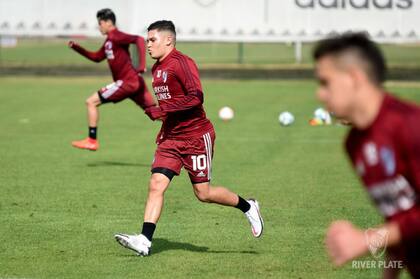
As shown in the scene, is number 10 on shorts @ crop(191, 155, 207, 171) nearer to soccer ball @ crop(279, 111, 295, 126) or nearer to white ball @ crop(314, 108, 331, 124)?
soccer ball @ crop(279, 111, 295, 126)

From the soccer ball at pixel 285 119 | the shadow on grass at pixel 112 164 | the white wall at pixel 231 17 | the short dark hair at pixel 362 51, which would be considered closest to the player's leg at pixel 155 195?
the short dark hair at pixel 362 51

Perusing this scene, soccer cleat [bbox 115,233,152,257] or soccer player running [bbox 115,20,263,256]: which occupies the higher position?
soccer player running [bbox 115,20,263,256]

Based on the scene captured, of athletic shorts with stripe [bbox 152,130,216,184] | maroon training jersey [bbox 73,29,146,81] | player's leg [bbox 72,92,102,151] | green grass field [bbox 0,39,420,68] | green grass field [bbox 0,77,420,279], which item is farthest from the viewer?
green grass field [bbox 0,39,420,68]

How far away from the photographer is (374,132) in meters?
4.44

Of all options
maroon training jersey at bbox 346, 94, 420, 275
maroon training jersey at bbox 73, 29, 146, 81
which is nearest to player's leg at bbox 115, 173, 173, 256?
maroon training jersey at bbox 346, 94, 420, 275

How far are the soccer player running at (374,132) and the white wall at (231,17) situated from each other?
33.5 meters

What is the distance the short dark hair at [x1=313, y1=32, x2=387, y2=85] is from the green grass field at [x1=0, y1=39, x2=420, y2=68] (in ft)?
109

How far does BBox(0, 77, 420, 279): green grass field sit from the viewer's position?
8844 millimetres

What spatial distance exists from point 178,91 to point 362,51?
17.8 feet

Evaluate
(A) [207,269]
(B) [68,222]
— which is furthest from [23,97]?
(A) [207,269]

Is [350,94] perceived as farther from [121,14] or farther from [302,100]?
[121,14]

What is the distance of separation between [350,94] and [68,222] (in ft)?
23.2

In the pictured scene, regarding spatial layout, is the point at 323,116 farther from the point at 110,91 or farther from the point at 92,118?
the point at 92,118

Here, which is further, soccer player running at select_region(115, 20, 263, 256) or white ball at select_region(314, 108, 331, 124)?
white ball at select_region(314, 108, 331, 124)
